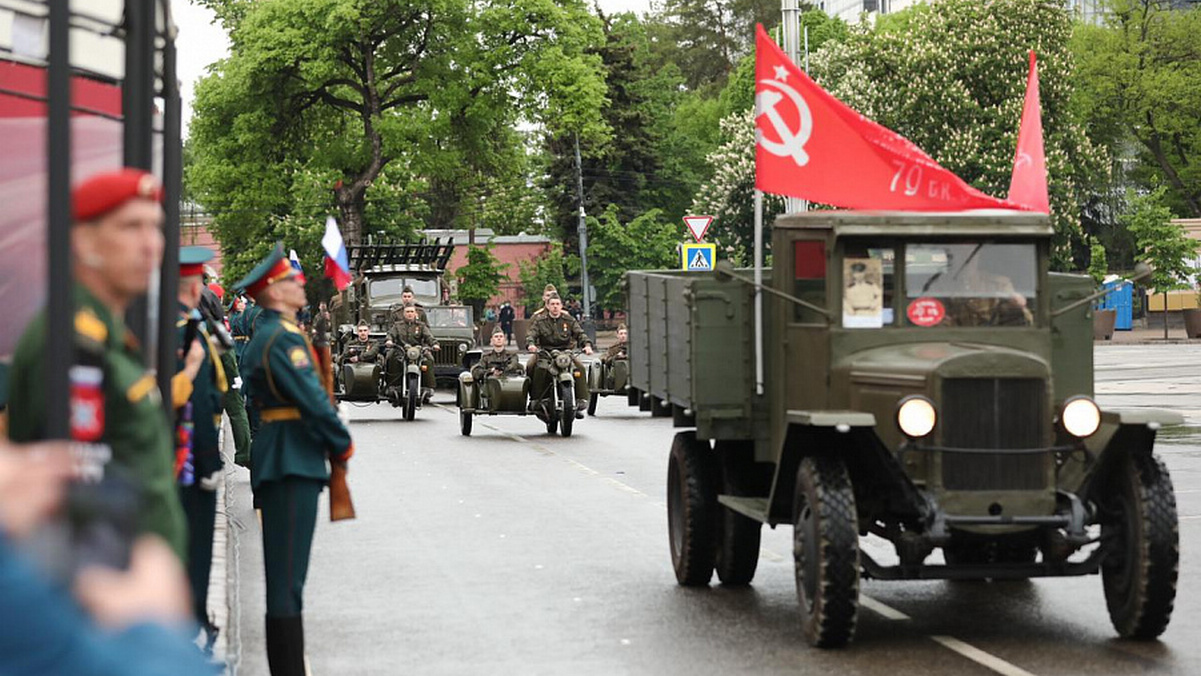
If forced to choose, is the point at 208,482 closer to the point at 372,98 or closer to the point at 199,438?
the point at 199,438

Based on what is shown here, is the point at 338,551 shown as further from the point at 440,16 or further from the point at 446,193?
the point at 446,193

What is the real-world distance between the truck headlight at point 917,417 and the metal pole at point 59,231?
20.3 ft

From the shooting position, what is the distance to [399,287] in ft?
134

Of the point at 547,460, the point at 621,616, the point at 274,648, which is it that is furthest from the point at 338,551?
the point at 547,460

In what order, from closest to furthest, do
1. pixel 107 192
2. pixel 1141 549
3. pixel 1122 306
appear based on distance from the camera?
pixel 107 192
pixel 1141 549
pixel 1122 306

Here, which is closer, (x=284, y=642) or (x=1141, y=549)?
(x=284, y=642)

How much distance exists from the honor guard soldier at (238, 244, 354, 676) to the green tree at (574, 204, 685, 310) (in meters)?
63.2

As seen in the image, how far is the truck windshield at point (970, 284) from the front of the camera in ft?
35.7

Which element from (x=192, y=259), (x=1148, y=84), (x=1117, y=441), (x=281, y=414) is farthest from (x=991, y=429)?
(x=1148, y=84)

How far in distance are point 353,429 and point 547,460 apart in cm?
674

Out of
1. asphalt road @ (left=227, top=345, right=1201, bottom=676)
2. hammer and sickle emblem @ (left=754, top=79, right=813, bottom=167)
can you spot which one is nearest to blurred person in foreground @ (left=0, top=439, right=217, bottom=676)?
asphalt road @ (left=227, top=345, right=1201, bottom=676)

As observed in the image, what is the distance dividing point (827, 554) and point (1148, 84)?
72.6 meters

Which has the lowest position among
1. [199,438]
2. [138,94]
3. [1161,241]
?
[199,438]

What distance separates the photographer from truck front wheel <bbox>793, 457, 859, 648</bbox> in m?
9.45
